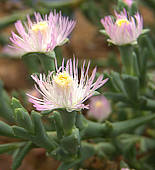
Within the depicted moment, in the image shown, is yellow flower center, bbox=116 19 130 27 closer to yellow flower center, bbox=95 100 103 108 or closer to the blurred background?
the blurred background

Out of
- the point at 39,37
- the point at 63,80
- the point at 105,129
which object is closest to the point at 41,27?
the point at 39,37

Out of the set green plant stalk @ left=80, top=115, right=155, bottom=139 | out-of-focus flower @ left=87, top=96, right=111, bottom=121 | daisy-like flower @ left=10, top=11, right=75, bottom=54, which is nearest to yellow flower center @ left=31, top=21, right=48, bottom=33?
daisy-like flower @ left=10, top=11, right=75, bottom=54

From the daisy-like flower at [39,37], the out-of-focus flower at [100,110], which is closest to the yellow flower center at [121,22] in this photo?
the daisy-like flower at [39,37]

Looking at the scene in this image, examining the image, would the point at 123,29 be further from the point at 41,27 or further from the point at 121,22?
the point at 41,27

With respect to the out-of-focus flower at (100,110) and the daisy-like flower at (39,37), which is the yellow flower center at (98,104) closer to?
the out-of-focus flower at (100,110)

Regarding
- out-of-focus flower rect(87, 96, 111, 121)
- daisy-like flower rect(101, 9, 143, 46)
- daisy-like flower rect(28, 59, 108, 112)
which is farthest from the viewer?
out-of-focus flower rect(87, 96, 111, 121)

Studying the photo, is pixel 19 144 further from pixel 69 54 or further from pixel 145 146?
pixel 69 54
